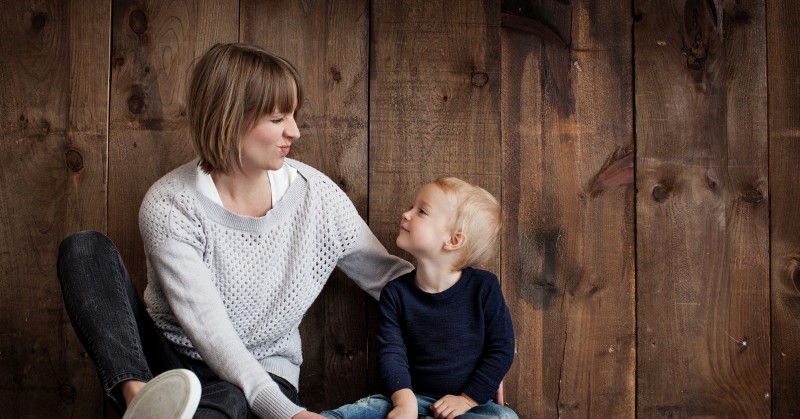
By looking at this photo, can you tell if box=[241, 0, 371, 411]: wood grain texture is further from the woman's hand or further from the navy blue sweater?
the woman's hand

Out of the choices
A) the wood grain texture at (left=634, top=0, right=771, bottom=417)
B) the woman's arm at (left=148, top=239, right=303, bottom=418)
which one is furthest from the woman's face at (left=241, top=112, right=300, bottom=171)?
the wood grain texture at (left=634, top=0, right=771, bottom=417)

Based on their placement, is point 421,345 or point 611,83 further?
point 611,83

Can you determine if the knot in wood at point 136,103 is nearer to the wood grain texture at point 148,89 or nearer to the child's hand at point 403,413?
the wood grain texture at point 148,89

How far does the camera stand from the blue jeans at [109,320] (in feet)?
3.77

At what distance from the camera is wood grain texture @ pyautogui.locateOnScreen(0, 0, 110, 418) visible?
157cm

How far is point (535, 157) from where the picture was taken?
1.57 meters

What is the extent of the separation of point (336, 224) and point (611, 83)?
696mm

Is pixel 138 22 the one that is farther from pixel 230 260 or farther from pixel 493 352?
pixel 493 352

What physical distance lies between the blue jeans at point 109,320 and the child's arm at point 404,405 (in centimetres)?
27

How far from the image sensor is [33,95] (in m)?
1.57

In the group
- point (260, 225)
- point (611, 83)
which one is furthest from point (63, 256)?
point (611, 83)

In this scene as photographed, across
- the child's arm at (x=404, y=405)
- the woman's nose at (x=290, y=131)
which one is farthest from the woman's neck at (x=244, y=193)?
the child's arm at (x=404, y=405)

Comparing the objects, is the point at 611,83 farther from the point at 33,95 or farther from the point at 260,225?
the point at 33,95

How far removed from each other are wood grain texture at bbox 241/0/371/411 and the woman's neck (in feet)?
0.60
